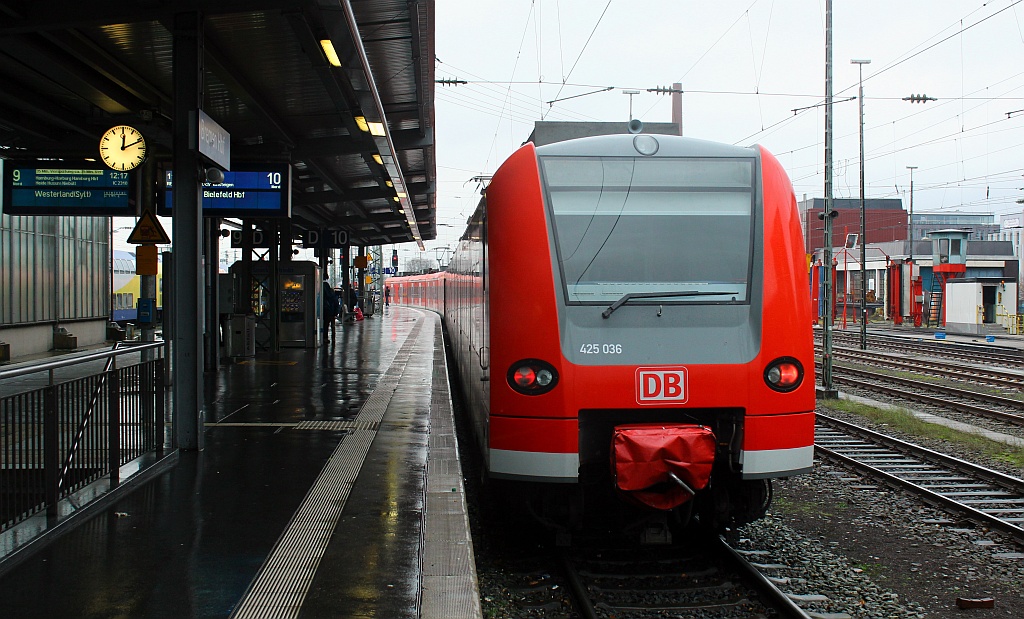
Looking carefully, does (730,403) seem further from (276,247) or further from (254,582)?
(276,247)

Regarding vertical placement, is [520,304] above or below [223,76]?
below

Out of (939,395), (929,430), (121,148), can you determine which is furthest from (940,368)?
(121,148)

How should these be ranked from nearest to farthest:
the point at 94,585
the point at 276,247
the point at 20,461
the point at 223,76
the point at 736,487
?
the point at 94,585
the point at 20,461
the point at 736,487
the point at 223,76
the point at 276,247

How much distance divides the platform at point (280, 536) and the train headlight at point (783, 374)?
83.7 inches

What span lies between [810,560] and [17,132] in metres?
11.9

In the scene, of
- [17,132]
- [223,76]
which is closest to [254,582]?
[223,76]

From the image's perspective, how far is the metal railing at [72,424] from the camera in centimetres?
509

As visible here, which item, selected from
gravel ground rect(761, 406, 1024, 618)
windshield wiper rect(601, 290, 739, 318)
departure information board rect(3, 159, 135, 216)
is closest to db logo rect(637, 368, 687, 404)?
windshield wiper rect(601, 290, 739, 318)

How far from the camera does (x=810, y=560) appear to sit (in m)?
5.97

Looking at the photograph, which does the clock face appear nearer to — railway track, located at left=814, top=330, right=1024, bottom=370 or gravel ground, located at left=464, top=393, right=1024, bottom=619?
gravel ground, located at left=464, top=393, right=1024, bottom=619

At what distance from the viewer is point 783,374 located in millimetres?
5477

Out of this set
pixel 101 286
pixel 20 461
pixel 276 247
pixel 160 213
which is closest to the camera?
pixel 20 461

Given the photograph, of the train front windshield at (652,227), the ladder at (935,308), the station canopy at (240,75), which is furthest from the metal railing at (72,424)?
the ladder at (935,308)

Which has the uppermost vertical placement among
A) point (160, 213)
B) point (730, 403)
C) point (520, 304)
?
point (160, 213)
